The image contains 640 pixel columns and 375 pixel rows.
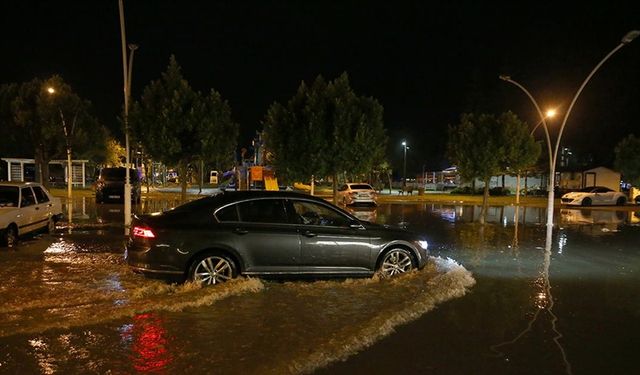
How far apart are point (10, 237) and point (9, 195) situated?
1113 mm

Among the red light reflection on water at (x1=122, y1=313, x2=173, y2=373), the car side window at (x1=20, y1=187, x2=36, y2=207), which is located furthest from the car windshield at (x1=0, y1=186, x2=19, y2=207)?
the red light reflection on water at (x1=122, y1=313, x2=173, y2=373)

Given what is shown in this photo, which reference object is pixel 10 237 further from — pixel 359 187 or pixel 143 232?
pixel 359 187

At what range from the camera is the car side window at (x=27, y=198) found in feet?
44.1

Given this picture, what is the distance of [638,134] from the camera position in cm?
5875

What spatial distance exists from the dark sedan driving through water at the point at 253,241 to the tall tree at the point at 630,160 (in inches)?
1562

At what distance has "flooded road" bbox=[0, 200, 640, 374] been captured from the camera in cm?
540

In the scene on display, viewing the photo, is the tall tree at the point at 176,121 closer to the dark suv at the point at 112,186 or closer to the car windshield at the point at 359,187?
the dark suv at the point at 112,186

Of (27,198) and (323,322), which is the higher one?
(27,198)

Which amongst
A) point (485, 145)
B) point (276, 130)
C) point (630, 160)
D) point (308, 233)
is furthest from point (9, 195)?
point (630, 160)

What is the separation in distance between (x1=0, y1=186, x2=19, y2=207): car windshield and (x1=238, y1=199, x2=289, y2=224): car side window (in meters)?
7.46

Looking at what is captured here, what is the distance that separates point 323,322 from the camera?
6.75 metres

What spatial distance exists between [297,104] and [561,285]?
16940 millimetres

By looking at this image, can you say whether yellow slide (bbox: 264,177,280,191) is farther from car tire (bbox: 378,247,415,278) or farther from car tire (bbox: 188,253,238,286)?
car tire (bbox: 188,253,238,286)

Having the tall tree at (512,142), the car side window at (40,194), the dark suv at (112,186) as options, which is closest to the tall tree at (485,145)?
the tall tree at (512,142)
